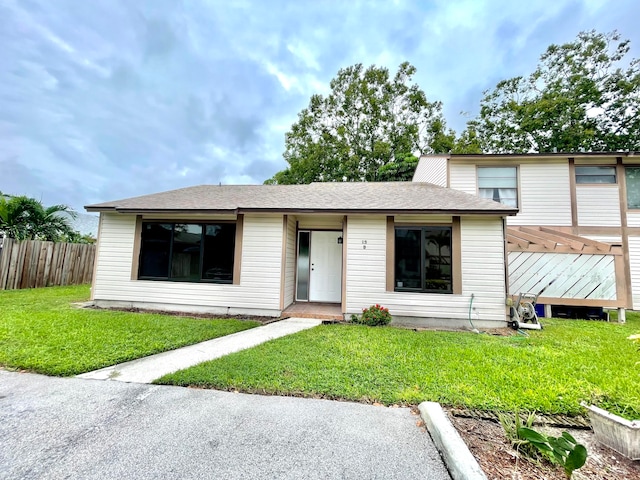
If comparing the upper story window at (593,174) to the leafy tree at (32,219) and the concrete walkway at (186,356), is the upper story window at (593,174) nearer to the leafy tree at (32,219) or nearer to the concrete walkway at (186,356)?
the concrete walkway at (186,356)

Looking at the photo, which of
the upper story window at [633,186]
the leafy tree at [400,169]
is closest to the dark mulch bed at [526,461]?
the upper story window at [633,186]

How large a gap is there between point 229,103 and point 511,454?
20.3 metres

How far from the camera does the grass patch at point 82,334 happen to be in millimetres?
3633

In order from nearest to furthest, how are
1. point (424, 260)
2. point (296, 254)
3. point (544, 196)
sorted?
point (424, 260), point (296, 254), point (544, 196)

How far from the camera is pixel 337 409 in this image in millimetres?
2662

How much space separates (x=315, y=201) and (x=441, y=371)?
196 inches

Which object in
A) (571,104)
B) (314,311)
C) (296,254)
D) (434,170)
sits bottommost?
(314,311)

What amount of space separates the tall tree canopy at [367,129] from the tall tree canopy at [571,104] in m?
3.61

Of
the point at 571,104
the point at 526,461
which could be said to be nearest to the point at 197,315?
the point at 526,461

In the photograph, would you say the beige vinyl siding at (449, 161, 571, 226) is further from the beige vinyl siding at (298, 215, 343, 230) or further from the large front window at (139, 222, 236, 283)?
the large front window at (139, 222, 236, 283)

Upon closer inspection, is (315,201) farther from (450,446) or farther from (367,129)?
(367,129)

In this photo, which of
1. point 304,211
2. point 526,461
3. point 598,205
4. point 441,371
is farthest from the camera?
point 598,205

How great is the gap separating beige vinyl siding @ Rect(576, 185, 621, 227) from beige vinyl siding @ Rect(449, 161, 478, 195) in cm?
330

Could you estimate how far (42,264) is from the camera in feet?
32.3
